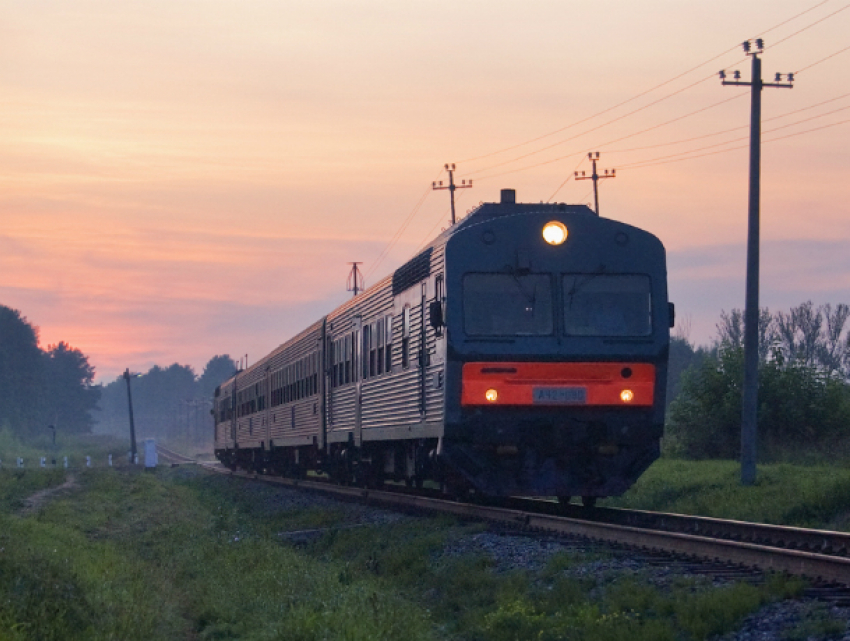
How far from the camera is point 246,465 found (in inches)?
1689

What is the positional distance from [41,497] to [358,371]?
1300 cm

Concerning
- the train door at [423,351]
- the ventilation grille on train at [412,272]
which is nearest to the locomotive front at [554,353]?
the ventilation grille on train at [412,272]

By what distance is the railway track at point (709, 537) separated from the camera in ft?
25.8

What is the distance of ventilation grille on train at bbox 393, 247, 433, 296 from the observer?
14.9 meters

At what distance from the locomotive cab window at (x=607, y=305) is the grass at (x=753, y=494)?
2767mm

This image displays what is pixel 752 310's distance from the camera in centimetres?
1958

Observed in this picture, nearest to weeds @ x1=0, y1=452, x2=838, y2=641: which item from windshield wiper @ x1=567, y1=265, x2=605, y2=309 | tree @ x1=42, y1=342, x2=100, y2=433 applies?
windshield wiper @ x1=567, y1=265, x2=605, y2=309

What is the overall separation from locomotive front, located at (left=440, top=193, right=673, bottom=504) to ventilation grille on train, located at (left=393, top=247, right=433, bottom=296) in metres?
1.11

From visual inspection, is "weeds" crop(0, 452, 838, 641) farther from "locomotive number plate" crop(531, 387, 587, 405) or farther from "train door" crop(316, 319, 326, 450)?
"train door" crop(316, 319, 326, 450)

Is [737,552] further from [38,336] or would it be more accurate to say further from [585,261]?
[38,336]

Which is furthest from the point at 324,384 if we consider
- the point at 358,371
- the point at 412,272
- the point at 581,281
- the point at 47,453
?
the point at 47,453

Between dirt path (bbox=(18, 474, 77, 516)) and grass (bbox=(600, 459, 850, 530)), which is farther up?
grass (bbox=(600, 459, 850, 530))

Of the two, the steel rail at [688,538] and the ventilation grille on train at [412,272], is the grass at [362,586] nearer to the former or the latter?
the steel rail at [688,538]

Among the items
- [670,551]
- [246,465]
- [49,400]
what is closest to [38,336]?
[49,400]
